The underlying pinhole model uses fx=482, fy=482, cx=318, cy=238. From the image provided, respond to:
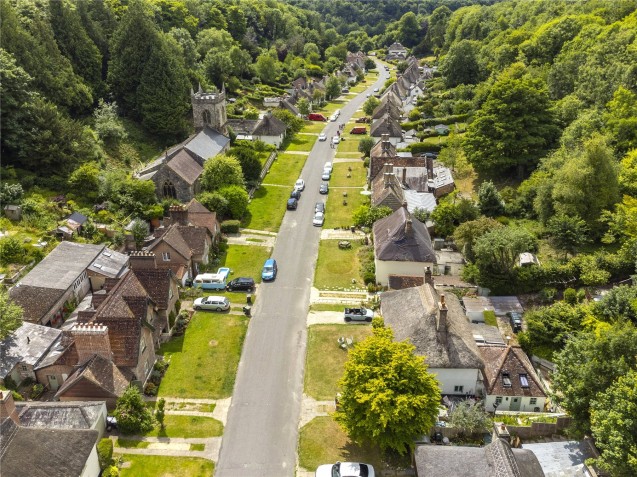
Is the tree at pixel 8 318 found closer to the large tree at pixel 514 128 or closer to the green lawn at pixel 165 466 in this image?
the green lawn at pixel 165 466

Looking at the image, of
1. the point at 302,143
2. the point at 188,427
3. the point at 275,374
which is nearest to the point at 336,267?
the point at 275,374

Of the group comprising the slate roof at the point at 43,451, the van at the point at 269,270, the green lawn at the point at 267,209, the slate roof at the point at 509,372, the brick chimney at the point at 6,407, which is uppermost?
the brick chimney at the point at 6,407

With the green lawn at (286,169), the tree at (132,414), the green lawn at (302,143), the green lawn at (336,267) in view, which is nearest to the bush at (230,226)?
the green lawn at (336,267)

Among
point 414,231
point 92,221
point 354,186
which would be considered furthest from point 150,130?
point 414,231

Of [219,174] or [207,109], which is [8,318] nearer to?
[219,174]

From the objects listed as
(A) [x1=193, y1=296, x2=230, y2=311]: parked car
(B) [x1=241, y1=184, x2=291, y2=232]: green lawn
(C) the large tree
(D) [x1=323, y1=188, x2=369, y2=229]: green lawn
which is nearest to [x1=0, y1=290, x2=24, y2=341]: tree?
A: (A) [x1=193, y1=296, x2=230, y2=311]: parked car
